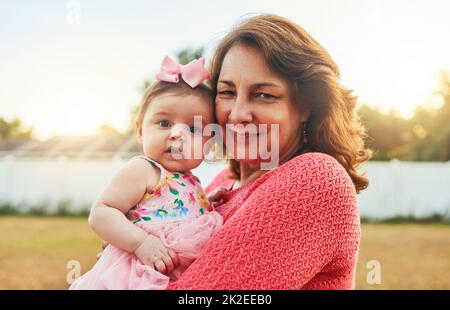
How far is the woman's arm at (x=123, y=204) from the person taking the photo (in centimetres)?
121

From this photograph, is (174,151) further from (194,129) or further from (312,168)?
(312,168)

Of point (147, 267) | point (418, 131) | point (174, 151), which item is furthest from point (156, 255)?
point (418, 131)

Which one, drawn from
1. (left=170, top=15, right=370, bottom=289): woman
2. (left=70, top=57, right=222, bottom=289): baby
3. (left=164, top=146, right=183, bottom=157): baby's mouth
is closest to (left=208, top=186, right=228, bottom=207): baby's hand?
(left=170, top=15, right=370, bottom=289): woman

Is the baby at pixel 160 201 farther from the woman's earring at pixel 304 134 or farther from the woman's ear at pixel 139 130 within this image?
the woman's earring at pixel 304 134

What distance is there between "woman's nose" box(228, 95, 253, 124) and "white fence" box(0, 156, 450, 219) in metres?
8.33

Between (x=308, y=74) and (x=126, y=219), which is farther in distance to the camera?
(x=308, y=74)

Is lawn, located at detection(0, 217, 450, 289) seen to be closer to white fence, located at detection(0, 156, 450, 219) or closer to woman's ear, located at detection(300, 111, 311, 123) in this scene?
white fence, located at detection(0, 156, 450, 219)

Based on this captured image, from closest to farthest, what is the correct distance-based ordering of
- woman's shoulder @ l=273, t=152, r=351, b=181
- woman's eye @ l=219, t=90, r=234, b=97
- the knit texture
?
the knit texture < woman's shoulder @ l=273, t=152, r=351, b=181 < woman's eye @ l=219, t=90, r=234, b=97

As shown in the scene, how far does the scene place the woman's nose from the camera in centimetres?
139

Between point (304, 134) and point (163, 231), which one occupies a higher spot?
point (304, 134)

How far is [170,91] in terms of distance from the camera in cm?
141

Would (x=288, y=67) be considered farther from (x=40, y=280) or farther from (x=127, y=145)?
(x=127, y=145)

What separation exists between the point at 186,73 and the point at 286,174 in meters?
0.43

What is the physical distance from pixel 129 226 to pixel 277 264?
363mm
